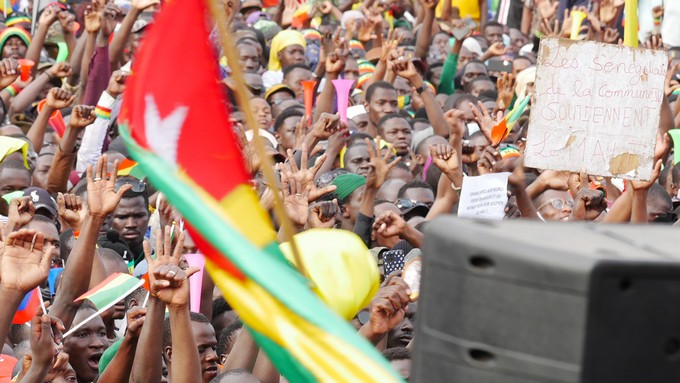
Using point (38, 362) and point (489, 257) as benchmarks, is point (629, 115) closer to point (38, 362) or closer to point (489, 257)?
point (38, 362)

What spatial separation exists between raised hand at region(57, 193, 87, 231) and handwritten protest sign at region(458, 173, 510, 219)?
5.96 ft

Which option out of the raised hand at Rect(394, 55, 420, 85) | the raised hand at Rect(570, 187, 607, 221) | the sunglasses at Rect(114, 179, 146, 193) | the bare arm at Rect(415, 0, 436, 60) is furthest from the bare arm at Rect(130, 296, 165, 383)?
the bare arm at Rect(415, 0, 436, 60)

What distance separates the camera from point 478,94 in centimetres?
1105

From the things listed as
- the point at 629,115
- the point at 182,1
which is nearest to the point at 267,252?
the point at 182,1

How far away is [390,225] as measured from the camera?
6000mm

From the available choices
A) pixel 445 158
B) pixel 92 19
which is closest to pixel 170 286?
pixel 445 158

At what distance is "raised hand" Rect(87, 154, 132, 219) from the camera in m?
5.56

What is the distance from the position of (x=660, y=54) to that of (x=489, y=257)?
4234mm

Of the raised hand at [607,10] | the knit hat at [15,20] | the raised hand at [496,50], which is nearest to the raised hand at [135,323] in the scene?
the raised hand at [607,10]

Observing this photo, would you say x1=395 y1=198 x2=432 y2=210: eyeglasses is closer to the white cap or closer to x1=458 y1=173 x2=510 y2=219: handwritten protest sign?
x1=458 y1=173 x2=510 y2=219: handwritten protest sign

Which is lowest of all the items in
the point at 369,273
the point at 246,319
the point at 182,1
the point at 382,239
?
the point at 382,239

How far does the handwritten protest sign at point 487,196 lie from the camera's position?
614cm

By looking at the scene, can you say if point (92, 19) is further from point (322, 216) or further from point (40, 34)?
point (322, 216)

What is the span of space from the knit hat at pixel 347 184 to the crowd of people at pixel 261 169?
1cm
